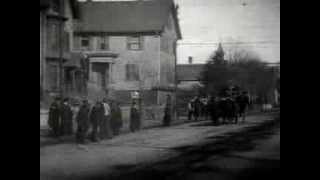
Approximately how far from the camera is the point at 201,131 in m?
3.71

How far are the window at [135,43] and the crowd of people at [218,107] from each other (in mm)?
537

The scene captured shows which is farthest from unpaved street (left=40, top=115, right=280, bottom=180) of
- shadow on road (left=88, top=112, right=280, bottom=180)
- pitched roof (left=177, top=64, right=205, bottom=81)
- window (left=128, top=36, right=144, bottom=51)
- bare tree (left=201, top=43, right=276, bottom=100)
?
window (left=128, top=36, right=144, bottom=51)

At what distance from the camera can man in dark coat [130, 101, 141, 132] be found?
3.71 meters

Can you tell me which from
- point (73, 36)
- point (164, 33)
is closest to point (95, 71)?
point (73, 36)

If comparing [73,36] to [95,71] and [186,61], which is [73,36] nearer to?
[95,71]

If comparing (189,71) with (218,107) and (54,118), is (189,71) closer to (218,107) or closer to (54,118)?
(218,107)

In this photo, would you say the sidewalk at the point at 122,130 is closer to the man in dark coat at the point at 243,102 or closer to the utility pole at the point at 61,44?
the man in dark coat at the point at 243,102

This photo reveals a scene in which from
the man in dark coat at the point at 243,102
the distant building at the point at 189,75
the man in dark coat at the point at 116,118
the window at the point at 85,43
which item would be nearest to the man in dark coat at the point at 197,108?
the distant building at the point at 189,75

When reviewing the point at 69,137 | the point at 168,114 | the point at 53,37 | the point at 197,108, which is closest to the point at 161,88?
the point at 168,114

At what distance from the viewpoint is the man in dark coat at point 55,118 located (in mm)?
3639

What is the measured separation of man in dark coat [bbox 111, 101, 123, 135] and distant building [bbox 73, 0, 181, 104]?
0.21ft

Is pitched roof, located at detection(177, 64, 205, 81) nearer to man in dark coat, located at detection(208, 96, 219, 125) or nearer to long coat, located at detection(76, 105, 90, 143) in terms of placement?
man in dark coat, located at detection(208, 96, 219, 125)
